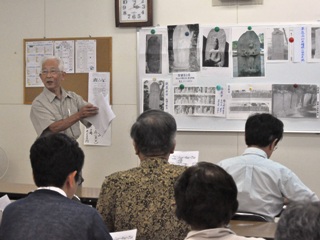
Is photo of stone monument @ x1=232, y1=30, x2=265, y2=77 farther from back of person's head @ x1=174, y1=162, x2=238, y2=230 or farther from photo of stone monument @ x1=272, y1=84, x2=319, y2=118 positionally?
back of person's head @ x1=174, y1=162, x2=238, y2=230

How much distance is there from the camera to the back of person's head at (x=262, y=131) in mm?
2922

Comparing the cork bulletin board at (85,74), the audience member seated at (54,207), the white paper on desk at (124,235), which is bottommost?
the white paper on desk at (124,235)

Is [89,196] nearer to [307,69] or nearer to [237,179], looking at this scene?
[237,179]

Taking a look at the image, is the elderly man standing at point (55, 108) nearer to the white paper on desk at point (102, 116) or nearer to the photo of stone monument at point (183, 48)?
the white paper on desk at point (102, 116)

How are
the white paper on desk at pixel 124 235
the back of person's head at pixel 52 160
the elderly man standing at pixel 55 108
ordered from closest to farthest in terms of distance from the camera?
the back of person's head at pixel 52 160 < the white paper on desk at pixel 124 235 < the elderly man standing at pixel 55 108

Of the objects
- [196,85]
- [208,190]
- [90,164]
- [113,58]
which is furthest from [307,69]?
[208,190]

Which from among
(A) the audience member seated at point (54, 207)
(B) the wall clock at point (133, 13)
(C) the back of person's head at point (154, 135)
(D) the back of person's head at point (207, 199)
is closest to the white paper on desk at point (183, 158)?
(B) the wall clock at point (133, 13)

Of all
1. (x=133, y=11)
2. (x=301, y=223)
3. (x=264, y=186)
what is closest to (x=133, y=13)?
(x=133, y=11)

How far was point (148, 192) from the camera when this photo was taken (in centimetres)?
200

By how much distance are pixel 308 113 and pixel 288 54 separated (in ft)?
1.76

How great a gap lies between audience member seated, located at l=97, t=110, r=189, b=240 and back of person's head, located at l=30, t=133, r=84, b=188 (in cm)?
32

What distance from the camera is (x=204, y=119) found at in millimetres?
4297

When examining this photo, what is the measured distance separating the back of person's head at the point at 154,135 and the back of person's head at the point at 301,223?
3.37ft

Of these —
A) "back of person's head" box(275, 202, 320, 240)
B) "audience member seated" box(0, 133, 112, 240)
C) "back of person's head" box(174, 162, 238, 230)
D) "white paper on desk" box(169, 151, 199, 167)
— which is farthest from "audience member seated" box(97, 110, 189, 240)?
"white paper on desk" box(169, 151, 199, 167)
